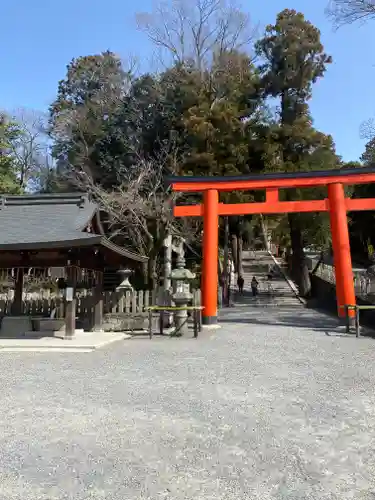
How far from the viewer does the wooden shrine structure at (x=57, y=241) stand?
10.4m

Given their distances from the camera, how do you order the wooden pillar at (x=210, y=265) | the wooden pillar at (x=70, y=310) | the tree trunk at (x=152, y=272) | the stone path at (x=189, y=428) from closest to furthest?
the stone path at (x=189, y=428), the wooden pillar at (x=70, y=310), the wooden pillar at (x=210, y=265), the tree trunk at (x=152, y=272)

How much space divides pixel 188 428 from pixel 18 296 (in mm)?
9791

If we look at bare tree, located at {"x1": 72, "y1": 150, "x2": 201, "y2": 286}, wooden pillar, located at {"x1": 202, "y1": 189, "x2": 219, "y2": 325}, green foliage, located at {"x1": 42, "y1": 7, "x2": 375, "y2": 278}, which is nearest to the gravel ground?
wooden pillar, located at {"x1": 202, "y1": 189, "x2": 219, "y2": 325}

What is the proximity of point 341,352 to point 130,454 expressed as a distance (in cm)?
620

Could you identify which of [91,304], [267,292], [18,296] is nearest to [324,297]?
[267,292]

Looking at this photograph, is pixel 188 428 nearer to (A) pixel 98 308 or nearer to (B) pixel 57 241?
(B) pixel 57 241

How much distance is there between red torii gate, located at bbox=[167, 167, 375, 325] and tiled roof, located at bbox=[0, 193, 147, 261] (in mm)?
2711

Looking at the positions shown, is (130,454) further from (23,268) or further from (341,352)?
(23,268)

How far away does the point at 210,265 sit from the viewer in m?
13.0

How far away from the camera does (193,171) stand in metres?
22.0

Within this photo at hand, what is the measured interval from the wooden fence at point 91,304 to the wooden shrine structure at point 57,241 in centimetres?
39

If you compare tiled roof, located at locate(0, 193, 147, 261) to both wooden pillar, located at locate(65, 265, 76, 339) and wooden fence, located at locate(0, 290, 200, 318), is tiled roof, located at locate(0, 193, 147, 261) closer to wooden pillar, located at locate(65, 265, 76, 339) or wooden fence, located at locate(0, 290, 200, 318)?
wooden pillar, located at locate(65, 265, 76, 339)

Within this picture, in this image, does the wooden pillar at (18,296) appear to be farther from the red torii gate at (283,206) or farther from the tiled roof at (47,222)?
the red torii gate at (283,206)

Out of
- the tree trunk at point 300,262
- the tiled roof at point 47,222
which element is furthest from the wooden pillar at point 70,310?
the tree trunk at point 300,262
